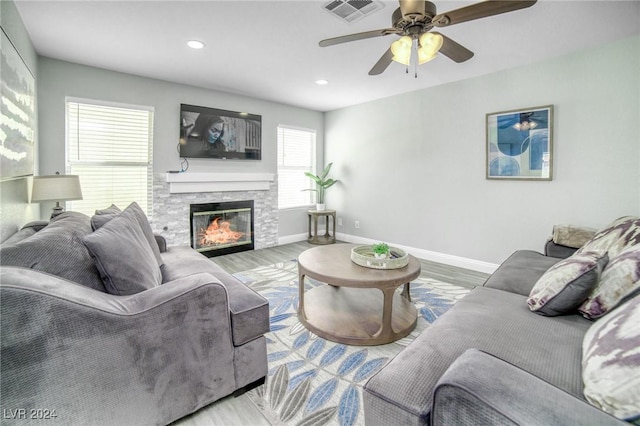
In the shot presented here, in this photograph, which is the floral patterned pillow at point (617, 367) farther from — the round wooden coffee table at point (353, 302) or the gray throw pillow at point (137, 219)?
the gray throw pillow at point (137, 219)

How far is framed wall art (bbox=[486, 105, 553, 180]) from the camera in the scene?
10.9ft

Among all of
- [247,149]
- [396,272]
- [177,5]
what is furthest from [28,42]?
[396,272]

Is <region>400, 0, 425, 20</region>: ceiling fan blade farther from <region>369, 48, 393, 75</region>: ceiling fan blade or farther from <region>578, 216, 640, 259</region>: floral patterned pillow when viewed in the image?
<region>578, 216, 640, 259</region>: floral patterned pillow

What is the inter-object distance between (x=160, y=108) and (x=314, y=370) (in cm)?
369

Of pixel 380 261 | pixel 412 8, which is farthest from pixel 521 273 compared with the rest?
pixel 412 8

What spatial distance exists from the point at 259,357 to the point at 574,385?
4.54 feet

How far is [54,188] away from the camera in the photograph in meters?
2.54

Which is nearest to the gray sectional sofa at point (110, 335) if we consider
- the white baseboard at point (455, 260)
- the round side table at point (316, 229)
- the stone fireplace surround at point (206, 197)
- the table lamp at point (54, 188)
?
the table lamp at point (54, 188)

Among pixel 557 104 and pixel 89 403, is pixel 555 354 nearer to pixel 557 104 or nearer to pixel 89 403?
pixel 89 403

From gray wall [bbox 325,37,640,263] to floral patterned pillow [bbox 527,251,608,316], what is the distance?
84.3 inches

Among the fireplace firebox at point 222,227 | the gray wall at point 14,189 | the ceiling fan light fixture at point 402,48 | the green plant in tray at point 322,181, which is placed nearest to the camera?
the gray wall at point 14,189

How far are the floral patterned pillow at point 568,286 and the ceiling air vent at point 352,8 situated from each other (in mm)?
2077

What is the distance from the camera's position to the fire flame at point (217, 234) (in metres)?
4.46

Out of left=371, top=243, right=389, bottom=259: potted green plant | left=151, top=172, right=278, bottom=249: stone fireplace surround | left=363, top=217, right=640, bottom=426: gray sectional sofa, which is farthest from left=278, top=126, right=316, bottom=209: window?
left=363, top=217, right=640, bottom=426: gray sectional sofa
